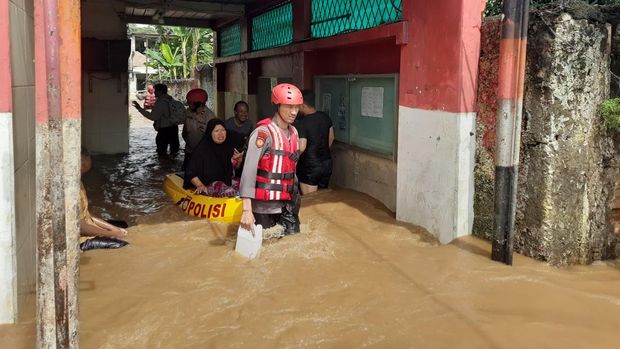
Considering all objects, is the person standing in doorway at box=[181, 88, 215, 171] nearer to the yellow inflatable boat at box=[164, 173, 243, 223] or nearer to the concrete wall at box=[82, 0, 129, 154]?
the yellow inflatable boat at box=[164, 173, 243, 223]

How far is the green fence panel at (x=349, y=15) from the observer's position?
262 inches

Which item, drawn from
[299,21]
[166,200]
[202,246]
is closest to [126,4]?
[299,21]

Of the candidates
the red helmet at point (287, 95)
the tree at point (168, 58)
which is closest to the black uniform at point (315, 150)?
the red helmet at point (287, 95)

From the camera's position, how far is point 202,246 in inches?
219

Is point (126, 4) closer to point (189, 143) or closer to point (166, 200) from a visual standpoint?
point (189, 143)

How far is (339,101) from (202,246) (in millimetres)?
3711

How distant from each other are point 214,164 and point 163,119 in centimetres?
543

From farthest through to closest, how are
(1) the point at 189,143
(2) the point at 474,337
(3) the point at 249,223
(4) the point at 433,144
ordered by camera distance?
(1) the point at 189,143 < (4) the point at 433,144 < (3) the point at 249,223 < (2) the point at 474,337

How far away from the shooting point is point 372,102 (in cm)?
736

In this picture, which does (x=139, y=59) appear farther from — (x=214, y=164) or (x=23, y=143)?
(x=23, y=143)

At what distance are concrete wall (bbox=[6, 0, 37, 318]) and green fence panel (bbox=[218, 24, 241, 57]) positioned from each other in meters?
9.78

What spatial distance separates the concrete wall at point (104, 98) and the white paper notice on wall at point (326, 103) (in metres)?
5.97

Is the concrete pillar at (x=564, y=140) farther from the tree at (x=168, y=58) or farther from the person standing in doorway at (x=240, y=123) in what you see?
the tree at (x=168, y=58)

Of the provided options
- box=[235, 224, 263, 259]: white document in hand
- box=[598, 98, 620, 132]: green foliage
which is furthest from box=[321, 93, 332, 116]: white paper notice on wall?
box=[598, 98, 620, 132]: green foliage
